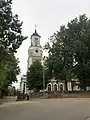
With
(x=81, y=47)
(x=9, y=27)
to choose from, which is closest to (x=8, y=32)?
(x=9, y=27)

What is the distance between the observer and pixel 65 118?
15312 millimetres

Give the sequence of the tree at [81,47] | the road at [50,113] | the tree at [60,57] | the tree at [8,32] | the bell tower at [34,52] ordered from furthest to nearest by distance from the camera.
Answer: the bell tower at [34,52] < the tree at [60,57] < the tree at [81,47] < the tree at [8,32] < the road at [50,113]

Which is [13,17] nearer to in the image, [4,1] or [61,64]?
[4,1]

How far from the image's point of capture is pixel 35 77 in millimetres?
81188

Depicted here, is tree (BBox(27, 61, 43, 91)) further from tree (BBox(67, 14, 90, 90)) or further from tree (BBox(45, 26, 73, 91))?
tree (BBox(67, 14, 90, 90))

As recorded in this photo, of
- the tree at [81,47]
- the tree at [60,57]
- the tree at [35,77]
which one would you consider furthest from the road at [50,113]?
the tree at [35,77]

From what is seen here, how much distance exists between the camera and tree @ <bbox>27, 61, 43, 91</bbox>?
3152 inches

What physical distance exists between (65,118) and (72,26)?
40.8 metres

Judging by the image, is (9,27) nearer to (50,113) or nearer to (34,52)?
(50,113)

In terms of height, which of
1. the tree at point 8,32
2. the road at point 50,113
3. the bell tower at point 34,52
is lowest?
the road at point 50,113

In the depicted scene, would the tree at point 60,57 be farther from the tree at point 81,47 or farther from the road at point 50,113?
the road at point 50,113

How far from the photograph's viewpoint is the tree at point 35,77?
263 ft

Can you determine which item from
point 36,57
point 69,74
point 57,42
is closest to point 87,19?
point 57,42

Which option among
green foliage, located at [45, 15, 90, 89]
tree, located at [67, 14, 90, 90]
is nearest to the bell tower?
green foliage, located at [45, 15, 90, 89]
